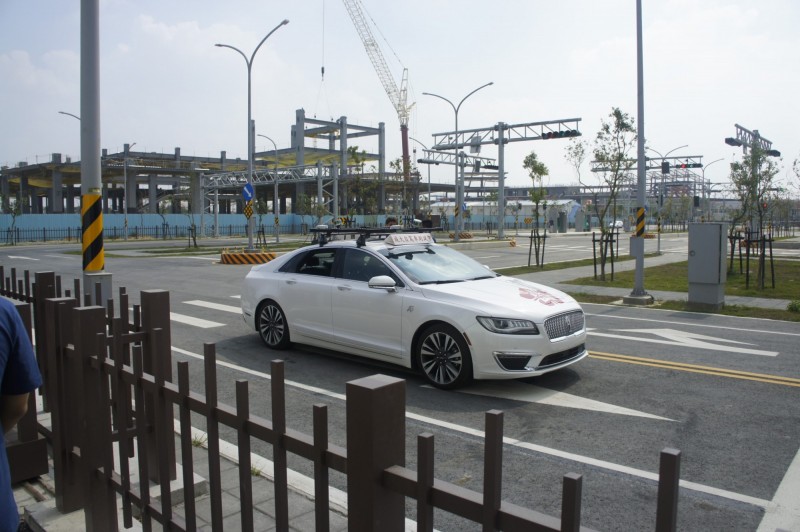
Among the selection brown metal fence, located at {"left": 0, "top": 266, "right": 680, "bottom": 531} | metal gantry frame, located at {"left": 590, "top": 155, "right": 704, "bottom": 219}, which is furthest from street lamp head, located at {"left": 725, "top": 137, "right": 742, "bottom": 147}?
brown metal fence, located at {"left": 0, "top": 266, "right": 680, "bottom": 531}

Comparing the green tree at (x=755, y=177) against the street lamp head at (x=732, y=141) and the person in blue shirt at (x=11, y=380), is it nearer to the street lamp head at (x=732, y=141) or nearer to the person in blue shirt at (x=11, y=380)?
Result: the street lamp head at (x=732, y=141)

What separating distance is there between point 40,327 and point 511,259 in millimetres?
26535

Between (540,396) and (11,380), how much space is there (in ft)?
18.1

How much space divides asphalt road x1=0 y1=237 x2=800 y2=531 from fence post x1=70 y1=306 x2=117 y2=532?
5.69ft

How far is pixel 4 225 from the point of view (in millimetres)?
51750

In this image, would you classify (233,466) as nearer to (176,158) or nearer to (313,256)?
(313,256)

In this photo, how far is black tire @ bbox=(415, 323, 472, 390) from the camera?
7035 mm

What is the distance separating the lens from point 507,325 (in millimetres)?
6945

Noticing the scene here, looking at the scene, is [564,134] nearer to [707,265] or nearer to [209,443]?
[707,265]

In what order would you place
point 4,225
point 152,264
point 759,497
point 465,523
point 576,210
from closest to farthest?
point 465,523, point 759,497, point 152,264, point 4,225, point 576,210

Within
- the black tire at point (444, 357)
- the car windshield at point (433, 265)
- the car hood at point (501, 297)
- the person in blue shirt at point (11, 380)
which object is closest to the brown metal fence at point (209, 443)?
the person in blue shirt at point (11, 380)

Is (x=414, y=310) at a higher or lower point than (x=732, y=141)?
lower

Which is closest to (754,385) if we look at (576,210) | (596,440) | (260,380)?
(596,440)

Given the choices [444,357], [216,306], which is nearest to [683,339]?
[444,357]
